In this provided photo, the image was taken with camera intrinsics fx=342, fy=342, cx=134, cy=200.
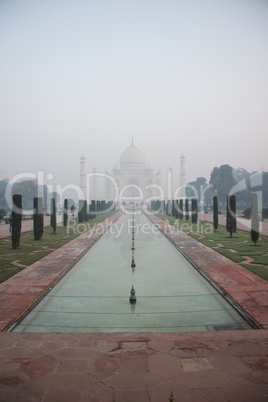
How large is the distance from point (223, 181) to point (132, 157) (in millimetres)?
30557

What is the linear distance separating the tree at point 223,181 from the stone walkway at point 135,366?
35.3 metres

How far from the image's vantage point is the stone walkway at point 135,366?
7.45ft

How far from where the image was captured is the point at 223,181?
38.4 m

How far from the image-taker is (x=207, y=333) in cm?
330

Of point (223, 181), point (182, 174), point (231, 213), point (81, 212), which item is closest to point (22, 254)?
point (231, 213)

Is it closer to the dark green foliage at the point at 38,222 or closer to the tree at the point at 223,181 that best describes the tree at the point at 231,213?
the dark green foliage at the point at 38,222

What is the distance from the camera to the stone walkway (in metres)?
2.27

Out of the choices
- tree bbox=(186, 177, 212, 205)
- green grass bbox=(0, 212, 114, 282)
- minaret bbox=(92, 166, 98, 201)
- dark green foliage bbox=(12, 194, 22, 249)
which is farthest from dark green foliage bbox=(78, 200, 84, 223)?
minaret bbox=(92, 166, 98, 201)

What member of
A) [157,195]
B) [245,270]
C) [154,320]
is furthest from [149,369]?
[157,195]

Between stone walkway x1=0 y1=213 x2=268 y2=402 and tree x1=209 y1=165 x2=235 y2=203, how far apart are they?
116 feet

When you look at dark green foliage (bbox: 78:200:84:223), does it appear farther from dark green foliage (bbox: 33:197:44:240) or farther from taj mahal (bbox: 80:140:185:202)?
taj mahal (bbox: 80:140:185:202)

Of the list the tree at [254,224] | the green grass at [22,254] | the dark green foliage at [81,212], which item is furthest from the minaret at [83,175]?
the tree at [254,224]

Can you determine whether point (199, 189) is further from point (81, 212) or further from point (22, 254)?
point (22, 254)

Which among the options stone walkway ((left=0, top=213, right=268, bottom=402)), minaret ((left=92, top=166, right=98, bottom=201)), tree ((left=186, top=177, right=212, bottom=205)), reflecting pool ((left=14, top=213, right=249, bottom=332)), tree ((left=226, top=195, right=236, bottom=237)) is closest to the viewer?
stone walkway ((left=0, top=213, right=268, bottom=402))
